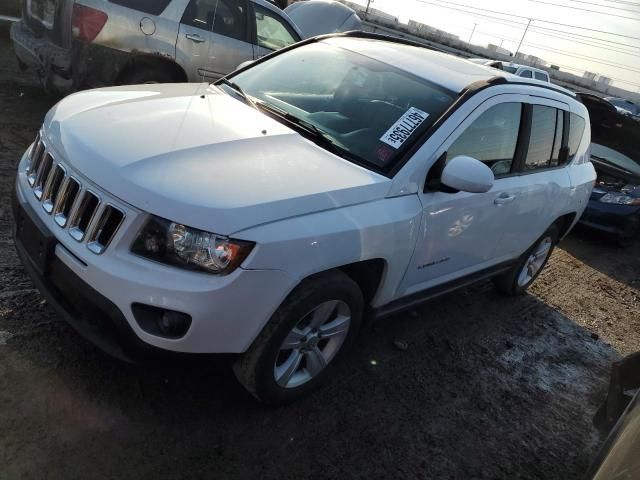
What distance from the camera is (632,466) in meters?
1.74

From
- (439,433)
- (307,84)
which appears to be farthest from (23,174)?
(439,433)

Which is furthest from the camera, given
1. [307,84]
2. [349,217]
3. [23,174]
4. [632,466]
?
[307,84]

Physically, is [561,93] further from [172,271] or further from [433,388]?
[172,271]

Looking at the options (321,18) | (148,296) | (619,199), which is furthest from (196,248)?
(321,18)

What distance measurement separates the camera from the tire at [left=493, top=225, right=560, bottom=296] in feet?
15.3

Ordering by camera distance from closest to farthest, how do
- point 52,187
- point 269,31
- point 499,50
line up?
point 52,187
point 269,31
point 499,50

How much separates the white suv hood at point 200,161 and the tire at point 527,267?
2.47 m

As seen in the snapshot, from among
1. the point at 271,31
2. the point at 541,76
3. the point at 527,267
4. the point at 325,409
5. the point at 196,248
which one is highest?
the point at 541,76

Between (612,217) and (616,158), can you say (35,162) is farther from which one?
(616,158)

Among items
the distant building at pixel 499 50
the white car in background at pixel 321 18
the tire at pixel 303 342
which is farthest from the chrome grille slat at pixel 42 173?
the distant building at pixel 499 50

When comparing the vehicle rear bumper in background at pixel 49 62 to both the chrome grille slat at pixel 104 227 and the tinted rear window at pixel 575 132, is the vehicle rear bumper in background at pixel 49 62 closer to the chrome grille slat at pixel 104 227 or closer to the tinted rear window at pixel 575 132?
the chrome grille slat at pixel 104 227

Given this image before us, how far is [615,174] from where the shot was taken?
7.39 meters

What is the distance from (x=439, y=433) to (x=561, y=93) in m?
3.04

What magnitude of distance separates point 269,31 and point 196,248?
5.62m
